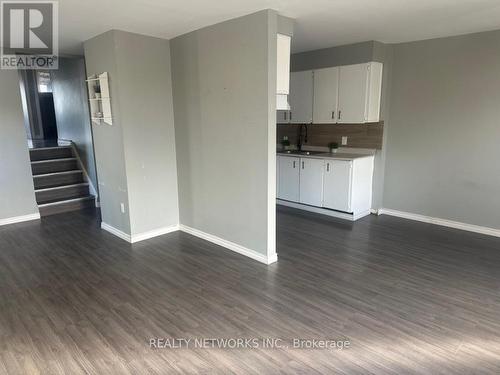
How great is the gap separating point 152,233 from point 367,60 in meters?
3.44

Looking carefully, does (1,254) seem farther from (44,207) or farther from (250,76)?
(250,76)

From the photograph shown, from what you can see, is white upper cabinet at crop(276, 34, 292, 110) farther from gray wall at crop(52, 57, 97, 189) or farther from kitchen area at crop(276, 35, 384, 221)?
gray wall at crop(52, 57, 97, 189)

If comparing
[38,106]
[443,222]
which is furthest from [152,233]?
[38,106]

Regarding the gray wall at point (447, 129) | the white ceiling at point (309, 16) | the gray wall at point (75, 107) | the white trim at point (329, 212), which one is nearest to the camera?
the white ceiling at point (309, 16)

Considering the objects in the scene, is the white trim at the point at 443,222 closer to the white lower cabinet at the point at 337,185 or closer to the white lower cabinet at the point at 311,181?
the white lower cabinet at the point at 337,185

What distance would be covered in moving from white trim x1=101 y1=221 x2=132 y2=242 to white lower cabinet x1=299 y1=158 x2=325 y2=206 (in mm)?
2535

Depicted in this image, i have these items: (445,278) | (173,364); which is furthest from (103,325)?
(445,278)

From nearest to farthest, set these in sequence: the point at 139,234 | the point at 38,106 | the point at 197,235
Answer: the point at 139,234, the point at 197,235, the point at 38,106

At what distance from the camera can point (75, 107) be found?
5887mm

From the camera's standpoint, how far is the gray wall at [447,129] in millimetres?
3992

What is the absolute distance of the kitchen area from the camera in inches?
181

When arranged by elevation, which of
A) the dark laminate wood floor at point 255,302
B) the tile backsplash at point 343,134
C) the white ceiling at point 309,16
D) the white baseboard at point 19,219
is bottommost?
the dark laminate wood floor at point 255,302

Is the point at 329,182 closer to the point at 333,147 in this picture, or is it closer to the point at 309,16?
the point at 333,147

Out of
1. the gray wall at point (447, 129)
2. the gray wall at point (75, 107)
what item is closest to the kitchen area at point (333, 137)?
the gray wall at point (447, 129)
